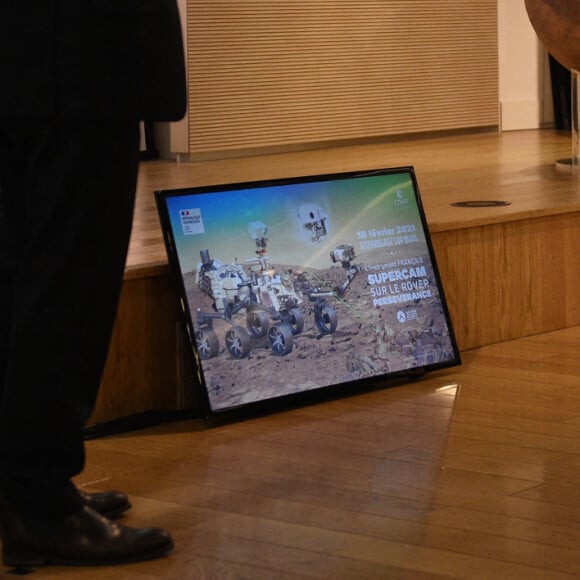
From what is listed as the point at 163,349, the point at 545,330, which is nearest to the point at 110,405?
the point at 163,349

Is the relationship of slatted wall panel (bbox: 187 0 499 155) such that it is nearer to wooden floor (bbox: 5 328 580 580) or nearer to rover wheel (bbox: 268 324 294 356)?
rover wheel (bbox: 268 324 294 356)

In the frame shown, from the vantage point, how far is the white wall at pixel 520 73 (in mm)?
5520

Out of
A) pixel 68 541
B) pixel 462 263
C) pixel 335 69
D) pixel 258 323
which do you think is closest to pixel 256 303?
pixel 258 323

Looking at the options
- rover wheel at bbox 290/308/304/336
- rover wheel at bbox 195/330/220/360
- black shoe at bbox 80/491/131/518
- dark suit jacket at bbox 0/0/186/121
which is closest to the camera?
dark suit jacket at bbox 0/0/186/121

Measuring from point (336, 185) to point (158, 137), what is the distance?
7.59 ft

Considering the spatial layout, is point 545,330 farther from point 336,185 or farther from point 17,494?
point 17,494

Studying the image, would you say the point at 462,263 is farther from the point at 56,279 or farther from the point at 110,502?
the point at 56,279

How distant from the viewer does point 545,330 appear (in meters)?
2.49

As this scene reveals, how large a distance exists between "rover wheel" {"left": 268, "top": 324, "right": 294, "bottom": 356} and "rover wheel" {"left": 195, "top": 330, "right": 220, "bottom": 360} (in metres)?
0.11

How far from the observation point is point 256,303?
6.45 feet

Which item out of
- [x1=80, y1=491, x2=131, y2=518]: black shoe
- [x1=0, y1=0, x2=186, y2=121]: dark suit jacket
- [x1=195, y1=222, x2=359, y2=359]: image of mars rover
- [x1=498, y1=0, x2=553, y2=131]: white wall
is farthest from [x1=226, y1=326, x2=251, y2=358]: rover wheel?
[x1=498, y1=0, x2=553, y2=131]: white wall

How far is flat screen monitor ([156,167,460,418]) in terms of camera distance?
6.25 feet

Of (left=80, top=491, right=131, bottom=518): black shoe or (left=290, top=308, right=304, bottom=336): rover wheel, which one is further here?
(left=290, top=308, right=304, bottom=336): rover wheel

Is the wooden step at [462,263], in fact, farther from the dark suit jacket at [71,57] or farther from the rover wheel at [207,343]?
the dark suit jacket at [71,57]
